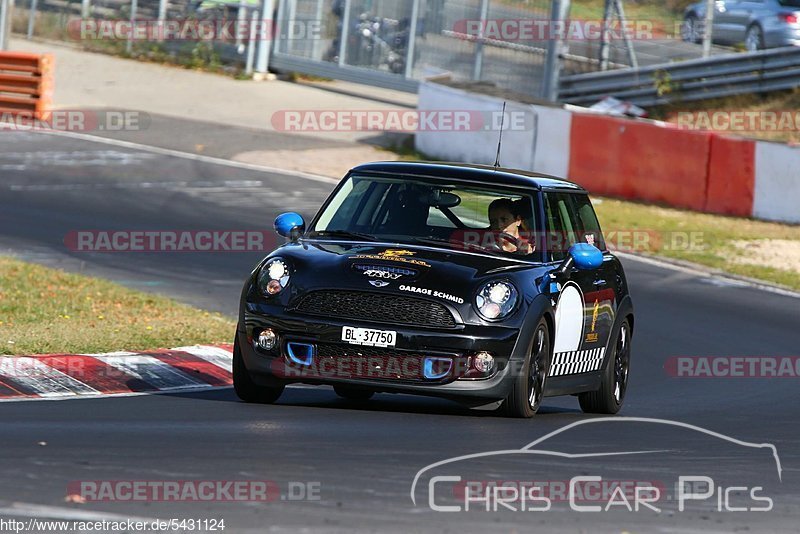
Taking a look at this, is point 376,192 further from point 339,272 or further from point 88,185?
point 88,185

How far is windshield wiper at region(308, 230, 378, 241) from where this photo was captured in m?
8.78

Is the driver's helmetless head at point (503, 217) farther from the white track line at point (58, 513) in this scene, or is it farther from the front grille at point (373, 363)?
the white track line at point (58, 513)

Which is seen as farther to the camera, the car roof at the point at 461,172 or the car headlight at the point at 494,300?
the car roof at the point at 461,172

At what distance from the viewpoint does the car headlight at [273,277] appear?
8.16 metres

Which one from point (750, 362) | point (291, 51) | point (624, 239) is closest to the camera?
point (750, 362)

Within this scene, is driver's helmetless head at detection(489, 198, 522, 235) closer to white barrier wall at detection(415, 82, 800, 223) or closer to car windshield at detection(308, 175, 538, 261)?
car windshield at detection(308, 175, 538, 261)

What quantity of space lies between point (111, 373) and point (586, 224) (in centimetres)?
320

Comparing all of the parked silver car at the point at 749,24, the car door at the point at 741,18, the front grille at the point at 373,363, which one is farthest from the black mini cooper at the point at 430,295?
the car door at the point at 741,18

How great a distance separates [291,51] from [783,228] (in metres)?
15.1

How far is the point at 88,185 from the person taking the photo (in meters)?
20.6

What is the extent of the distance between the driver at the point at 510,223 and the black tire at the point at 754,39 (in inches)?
777

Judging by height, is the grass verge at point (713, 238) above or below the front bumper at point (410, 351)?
below

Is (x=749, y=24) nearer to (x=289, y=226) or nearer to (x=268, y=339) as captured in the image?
(x=289, y=226)

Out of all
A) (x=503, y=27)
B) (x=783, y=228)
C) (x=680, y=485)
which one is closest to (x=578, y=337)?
(x=680, y=485)
